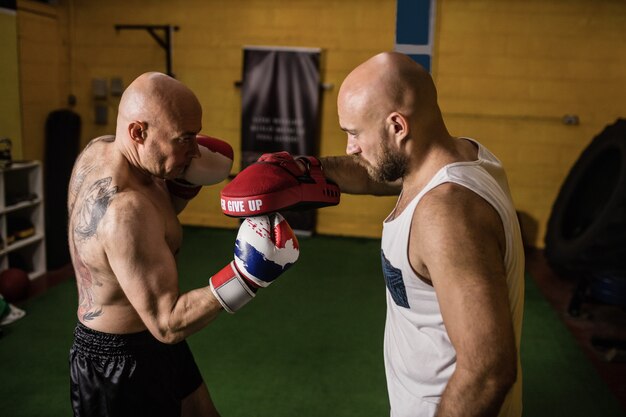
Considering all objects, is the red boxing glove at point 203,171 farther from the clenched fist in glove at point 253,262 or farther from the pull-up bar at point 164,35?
the pull-up bar at point 164,35

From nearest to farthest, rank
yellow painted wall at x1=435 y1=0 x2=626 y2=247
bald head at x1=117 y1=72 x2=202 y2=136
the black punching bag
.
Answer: bald head at x1=117 y1=72 x2=202 y2=136
the black punching bag
yellow painted wall at x1=435 y1=0 x2=626 y2=247

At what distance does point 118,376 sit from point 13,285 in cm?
281

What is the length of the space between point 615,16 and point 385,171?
5418mm

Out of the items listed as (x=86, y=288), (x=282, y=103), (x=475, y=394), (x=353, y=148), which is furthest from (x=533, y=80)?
(x=475, y=394)

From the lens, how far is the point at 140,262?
66.5 inches

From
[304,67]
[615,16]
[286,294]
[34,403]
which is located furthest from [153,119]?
[615,16]

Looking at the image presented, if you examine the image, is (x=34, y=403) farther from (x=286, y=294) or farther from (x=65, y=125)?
(x=65, y=125)

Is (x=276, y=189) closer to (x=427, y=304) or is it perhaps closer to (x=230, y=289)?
(x=230, y=289)

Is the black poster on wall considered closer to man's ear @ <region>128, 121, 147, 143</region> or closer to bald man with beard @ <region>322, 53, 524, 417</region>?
man's ear @ <region>128, 121, 147, 143</region>

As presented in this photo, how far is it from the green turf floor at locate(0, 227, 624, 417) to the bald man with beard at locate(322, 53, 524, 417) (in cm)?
160

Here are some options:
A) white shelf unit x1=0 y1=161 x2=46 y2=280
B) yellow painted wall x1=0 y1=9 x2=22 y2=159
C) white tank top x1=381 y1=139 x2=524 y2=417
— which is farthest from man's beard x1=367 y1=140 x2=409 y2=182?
yellow painted wall x1=0 y1=9 x2=22 y2=159

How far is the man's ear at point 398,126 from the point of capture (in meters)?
1.42

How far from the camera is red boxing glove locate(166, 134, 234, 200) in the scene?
215cm

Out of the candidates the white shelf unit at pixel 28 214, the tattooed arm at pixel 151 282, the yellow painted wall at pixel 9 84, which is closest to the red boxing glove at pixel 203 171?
the tattooed arm at pixel 151 282
